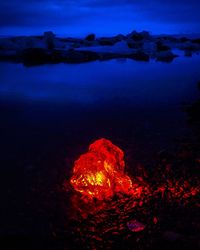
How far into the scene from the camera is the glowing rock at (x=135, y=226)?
3.10m

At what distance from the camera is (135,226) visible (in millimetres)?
3148

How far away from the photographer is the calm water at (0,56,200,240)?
166 inches

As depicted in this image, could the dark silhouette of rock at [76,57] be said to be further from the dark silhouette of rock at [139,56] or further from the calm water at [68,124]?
the calm water at [68,124]

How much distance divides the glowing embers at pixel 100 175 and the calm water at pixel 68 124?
0.49m

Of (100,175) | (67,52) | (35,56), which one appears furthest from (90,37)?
(100,175)

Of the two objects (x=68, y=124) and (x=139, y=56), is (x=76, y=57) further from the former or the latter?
(x=68, y=124)

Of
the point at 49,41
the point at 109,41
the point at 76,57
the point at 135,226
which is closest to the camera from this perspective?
the point at 135,226

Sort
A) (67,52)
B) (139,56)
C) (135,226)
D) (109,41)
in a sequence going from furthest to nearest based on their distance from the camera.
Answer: (109,41) → (139,56) → (67,52) → (135,226)

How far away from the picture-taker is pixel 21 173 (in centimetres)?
434

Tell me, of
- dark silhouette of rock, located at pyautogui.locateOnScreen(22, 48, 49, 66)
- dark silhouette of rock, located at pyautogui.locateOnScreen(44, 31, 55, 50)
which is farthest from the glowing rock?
dark silhouette of rock, located at pyautogui.locateOnScreen(44, 31, 55, 50)

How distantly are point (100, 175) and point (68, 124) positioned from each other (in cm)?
315

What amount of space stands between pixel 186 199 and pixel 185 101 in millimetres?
5715

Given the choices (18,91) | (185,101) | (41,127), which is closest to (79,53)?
(18,91)

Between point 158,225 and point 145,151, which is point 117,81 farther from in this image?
point 158,225
